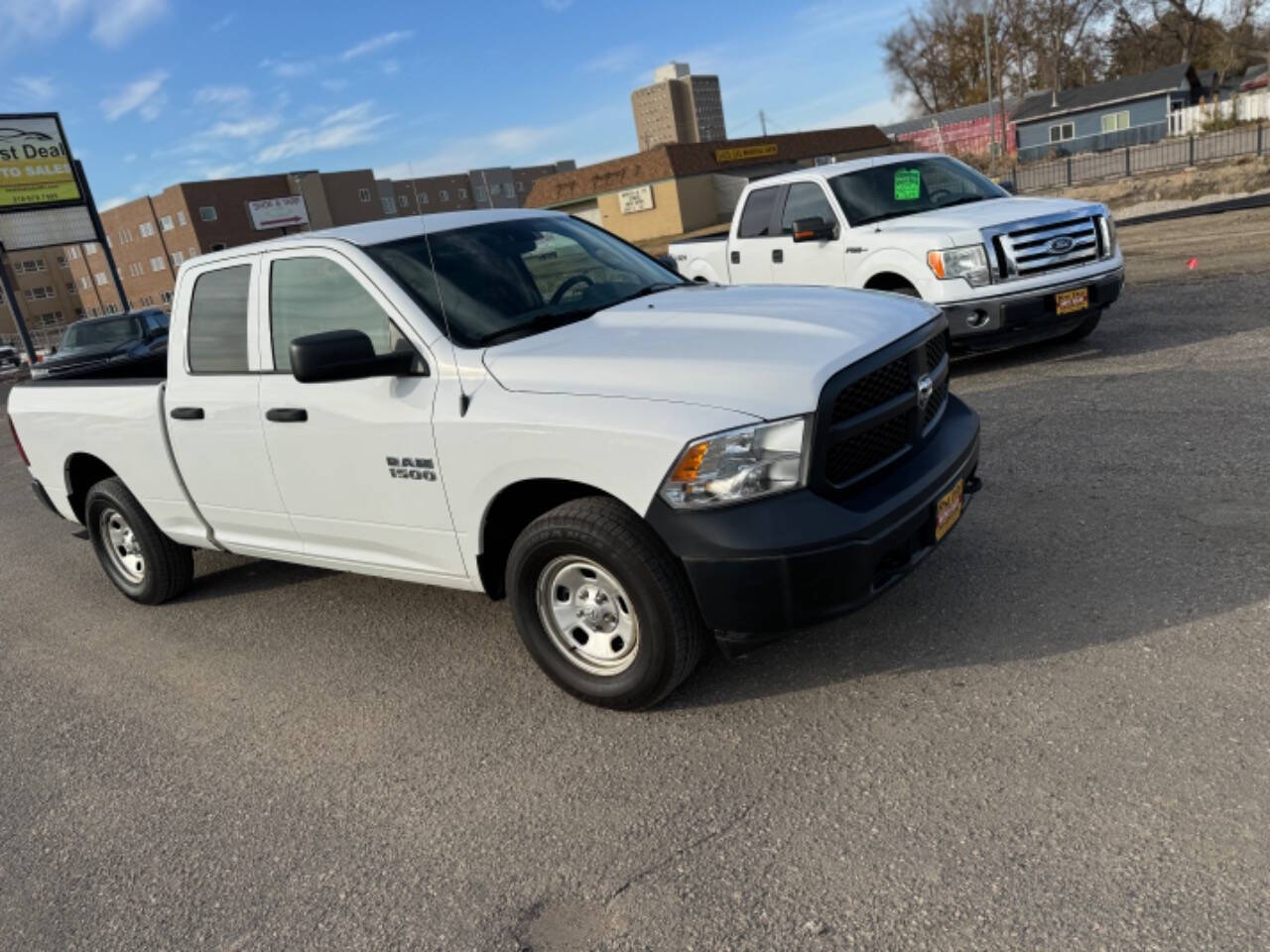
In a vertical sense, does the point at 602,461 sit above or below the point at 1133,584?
above

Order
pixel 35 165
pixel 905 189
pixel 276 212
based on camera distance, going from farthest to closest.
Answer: pixel 276 212 < pixel 35 165 < pixel 905 189

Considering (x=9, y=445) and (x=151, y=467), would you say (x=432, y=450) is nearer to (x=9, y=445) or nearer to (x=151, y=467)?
(x=151, y=467)

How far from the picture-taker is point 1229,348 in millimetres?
7566

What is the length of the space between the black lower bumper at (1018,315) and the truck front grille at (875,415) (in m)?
3.90

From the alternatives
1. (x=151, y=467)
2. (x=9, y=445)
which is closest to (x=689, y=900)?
(x=151, y=467)

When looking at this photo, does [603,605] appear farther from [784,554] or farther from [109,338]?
[109,338]

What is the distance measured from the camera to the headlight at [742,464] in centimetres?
314

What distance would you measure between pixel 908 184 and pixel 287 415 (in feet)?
21.9

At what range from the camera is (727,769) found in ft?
10.7

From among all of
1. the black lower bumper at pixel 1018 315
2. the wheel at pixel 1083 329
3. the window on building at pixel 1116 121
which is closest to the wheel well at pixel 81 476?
the black lower bumper at pixel 1018 315

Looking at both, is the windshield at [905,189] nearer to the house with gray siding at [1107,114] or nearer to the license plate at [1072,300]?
the license plate at [1072,300]

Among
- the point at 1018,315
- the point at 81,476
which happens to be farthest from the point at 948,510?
the point at 81,476

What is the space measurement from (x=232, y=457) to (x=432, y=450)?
1.45m

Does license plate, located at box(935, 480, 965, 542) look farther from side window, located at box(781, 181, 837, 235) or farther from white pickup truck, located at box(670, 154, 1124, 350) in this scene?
side window, located at box(781, 181, 837, 235)
